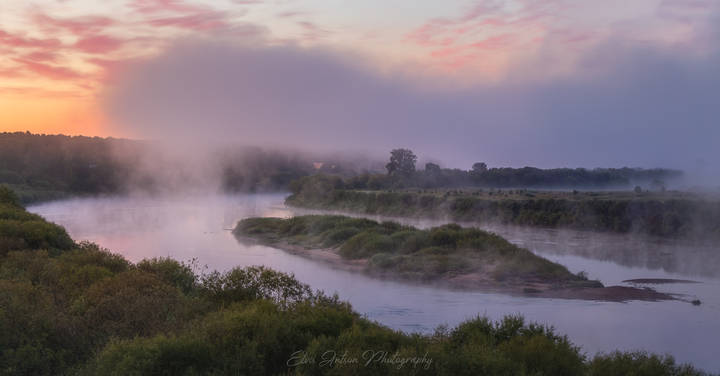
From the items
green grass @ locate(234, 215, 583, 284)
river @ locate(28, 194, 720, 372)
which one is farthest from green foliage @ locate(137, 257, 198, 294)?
green grass @ locate(234, 215, 583, 284)

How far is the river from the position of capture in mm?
18969

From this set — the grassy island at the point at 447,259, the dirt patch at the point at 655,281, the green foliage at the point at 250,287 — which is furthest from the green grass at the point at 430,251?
the green foliage at the point at 250,287

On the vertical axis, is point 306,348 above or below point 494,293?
above

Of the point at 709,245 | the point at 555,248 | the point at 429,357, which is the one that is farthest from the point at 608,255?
the point at 429,357

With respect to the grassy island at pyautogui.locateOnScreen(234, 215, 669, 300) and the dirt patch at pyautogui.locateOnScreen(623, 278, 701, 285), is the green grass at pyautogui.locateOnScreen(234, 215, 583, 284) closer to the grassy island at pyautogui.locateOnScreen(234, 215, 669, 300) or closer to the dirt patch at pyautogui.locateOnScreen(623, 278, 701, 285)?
the grassy island at pyautogui.locateOnScreen(234, 215, 669, 300)

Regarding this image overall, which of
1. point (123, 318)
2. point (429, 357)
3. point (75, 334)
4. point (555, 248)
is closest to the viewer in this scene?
point (429, 357)

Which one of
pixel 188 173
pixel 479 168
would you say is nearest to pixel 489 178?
pixel 479 168

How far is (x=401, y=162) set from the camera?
112688mm

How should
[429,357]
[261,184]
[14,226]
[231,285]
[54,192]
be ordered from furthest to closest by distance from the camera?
1. [261,184]
2. [54,192]
3. [14,226]
4. [231,285]
5. [429,357]

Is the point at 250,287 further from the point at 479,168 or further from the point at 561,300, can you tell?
the point at 479,168

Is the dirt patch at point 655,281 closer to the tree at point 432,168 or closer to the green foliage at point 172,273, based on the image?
the green foliage at point 172,273

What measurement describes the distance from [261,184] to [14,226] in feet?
382

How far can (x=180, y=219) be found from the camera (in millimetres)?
65438

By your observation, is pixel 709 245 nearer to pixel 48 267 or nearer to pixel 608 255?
pixel 608 255
